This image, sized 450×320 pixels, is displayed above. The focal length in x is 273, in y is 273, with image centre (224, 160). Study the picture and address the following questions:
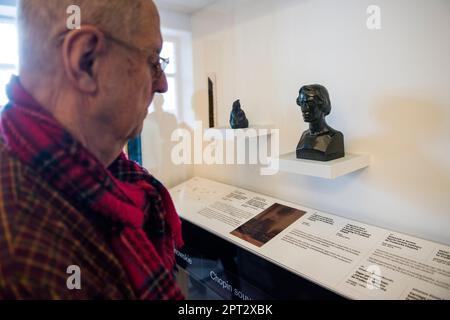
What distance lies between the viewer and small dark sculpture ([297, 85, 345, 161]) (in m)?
0.94

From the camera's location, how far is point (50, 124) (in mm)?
375

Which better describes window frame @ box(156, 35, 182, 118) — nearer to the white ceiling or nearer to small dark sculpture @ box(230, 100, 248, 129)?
the white ceiling

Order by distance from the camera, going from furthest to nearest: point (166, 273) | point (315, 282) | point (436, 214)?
1. point (436, 214)
2. point (315, 282)
3. point (166, 273)

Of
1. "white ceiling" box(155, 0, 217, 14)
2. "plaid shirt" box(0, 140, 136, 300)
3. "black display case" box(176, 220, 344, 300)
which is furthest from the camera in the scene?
"white ceiling" box(155, 0, 217, 14)

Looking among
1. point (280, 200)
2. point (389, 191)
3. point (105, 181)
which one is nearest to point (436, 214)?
point (389, 191)

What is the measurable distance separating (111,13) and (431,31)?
0.90 m

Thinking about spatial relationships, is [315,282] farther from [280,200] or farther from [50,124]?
[50,124]

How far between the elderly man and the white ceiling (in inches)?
36.9

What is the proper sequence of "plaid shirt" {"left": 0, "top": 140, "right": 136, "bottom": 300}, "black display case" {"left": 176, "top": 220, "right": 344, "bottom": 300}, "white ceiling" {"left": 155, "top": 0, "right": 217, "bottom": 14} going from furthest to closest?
"white ceiling" {"left": 155, "top": 0, "right": 217, "bottom": 14}, "black display case" {"left": 176, "top": 220, "right": 344, "bottom": 300}, "plaid shirt" {"left": 0, "top": 140, "right": 136, "bottom": 300}

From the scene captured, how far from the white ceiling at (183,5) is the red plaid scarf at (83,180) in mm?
1032

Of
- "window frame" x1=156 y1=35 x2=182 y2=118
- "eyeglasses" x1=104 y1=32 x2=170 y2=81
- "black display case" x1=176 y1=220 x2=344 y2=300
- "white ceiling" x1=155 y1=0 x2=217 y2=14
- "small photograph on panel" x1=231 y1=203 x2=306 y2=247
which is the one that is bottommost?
"black display case" x1=176 y1=220 x2=344 y2=300

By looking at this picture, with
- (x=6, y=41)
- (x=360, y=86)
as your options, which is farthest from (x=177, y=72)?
(x=360, y=86)

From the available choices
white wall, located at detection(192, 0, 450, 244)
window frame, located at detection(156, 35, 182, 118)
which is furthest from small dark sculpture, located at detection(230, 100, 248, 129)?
window frame, located at detection(156, 35, 182, 118)

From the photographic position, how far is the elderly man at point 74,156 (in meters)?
0.34
